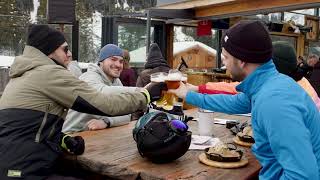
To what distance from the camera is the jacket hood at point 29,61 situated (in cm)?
261

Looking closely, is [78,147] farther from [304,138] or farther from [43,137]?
[304,138]

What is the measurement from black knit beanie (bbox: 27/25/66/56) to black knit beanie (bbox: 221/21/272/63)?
4.45ft

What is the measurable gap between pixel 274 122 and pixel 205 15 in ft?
23.5

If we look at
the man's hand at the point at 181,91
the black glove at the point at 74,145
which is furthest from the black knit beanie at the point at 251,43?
the black glove at the point at 74,145

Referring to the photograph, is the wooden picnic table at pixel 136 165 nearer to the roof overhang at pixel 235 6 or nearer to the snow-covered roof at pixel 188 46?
the roof overhang at pixel 235 6

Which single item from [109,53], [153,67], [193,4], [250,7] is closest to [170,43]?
[193,4]

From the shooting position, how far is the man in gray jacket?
334cm

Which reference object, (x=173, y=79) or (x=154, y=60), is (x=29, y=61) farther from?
(x=154, y=60)

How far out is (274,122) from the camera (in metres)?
1.59

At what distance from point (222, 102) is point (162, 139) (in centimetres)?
67

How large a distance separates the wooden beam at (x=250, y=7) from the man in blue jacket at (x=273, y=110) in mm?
5055

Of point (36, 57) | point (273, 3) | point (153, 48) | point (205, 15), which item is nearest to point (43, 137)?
point (36, 57)

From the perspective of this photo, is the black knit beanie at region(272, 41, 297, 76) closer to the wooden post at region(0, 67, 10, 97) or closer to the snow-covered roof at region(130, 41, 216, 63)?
the snow-covered roof at region(130, 41, 216, 63)

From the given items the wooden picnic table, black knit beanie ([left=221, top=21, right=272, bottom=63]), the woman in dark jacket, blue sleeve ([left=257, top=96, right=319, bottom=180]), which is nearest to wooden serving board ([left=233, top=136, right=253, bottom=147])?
the wooden picnic table
